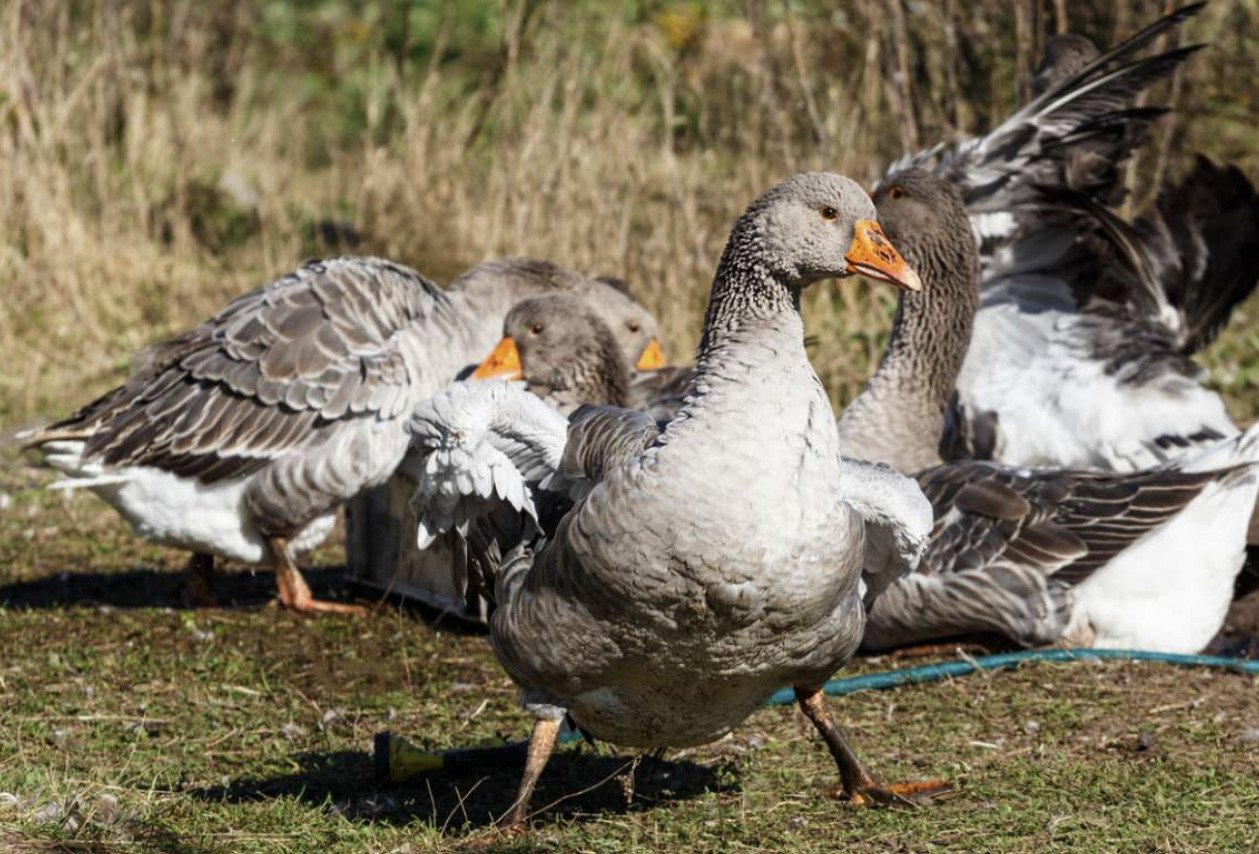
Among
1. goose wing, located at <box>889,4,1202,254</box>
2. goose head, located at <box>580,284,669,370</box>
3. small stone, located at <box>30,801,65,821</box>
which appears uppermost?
goose wing, located at <box>889,4,1202,254</box>

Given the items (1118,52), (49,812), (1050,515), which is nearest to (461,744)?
(49,812)

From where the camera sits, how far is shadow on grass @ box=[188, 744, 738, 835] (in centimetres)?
485

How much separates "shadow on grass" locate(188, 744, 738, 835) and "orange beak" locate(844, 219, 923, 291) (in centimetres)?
165

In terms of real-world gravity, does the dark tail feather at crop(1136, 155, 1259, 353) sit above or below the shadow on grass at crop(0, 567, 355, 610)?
above

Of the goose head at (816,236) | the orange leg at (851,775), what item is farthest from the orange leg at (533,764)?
the goose head at (816,236)

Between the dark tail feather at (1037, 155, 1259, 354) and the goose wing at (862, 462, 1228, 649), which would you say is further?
the dark tail feather at (1037, 155, 1259, 354)

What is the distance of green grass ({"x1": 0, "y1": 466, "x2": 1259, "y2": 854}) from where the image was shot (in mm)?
4539

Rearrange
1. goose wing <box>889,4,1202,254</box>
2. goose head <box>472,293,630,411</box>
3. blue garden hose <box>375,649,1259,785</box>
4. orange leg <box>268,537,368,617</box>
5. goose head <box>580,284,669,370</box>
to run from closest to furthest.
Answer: blue garden hose <box>375,649,1259,785</box>
goose head <box>472,293,630,411</box>
orange leg <box>268,537,368,617</box>
goose wing <box>889,4,1202,254</box>
goose head <box>580,284,669,370</box>

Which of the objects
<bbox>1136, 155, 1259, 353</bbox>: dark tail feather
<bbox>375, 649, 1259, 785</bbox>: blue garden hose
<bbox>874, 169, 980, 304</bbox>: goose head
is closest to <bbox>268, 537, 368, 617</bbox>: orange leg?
<bbox>375, 649, 1259, 785</bbox>: blue garden hose

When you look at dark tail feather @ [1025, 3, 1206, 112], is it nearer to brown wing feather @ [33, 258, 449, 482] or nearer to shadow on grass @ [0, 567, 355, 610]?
brown wing feather @ [33, 258, 449, 482]

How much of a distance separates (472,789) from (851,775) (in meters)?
1.12

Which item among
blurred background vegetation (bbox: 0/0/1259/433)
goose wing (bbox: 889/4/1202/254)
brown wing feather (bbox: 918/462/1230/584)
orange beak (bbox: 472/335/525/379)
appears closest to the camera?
brown wing feather (bbox: 918/462/1230/584)

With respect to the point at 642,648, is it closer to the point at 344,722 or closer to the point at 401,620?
the point at 344,722

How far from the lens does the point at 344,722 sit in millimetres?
5855
